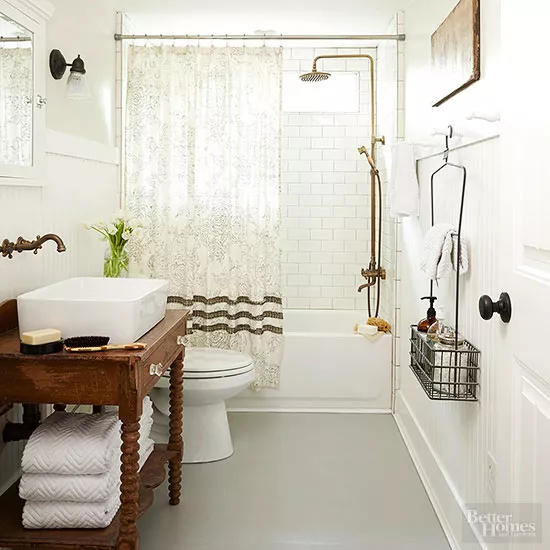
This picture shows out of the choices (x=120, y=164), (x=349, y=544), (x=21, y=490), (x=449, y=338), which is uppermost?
(x=120, y=164)

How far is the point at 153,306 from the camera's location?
2.59 meters

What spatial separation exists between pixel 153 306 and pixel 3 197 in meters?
0.66

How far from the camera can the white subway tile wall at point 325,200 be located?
5.22 m

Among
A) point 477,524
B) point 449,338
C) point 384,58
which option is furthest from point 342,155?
point 477,524

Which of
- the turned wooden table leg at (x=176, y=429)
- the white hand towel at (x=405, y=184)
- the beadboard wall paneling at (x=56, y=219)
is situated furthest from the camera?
the white hand towel at (x=405, y=184)

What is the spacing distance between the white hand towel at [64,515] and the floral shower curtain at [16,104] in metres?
1.18

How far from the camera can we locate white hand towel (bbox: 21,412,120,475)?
227 centimetres

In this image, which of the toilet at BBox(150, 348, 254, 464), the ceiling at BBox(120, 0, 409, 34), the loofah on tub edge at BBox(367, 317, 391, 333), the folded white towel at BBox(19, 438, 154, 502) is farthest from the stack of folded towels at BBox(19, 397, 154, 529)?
the ceiling at BBox(120, 0, 409, 34)

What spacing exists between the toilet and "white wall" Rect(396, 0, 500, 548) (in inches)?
37.9

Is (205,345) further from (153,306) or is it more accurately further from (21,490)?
(21,490)

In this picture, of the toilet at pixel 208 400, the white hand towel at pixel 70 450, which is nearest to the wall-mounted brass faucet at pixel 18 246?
the white hand towel at pixel 70 450

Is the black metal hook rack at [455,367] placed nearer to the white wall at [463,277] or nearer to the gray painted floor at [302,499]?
the white wall at [463,277]

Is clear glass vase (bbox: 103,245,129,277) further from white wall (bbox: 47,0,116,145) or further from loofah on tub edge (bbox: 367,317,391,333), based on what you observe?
loofah on tub edge (bbox: 367,317,391,333)

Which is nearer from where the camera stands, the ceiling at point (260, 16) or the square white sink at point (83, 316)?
the square white sink at point (83, 316)
